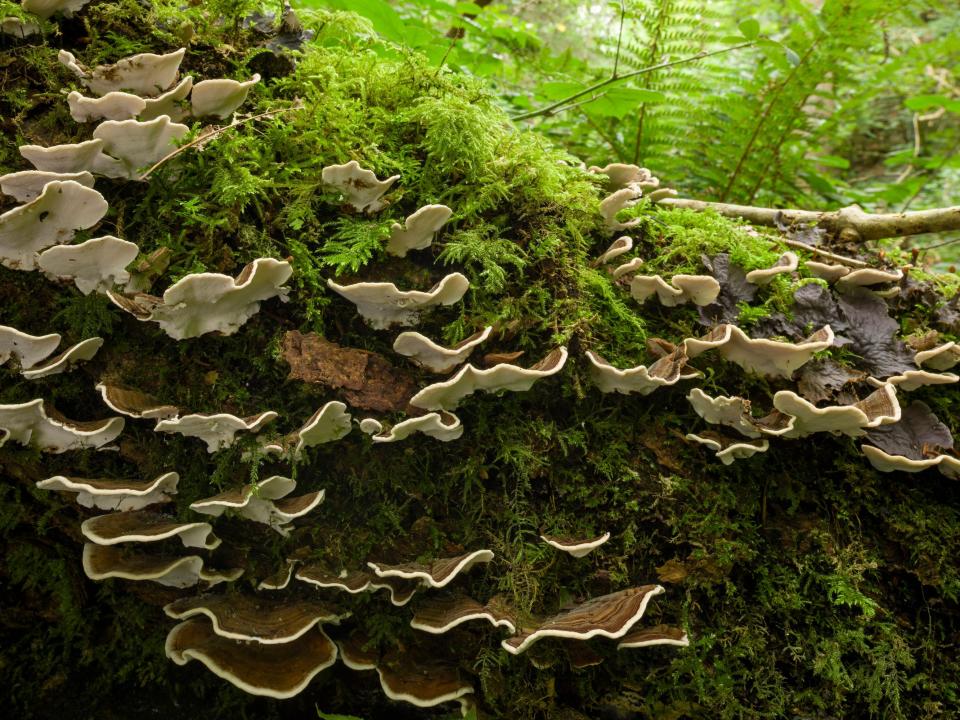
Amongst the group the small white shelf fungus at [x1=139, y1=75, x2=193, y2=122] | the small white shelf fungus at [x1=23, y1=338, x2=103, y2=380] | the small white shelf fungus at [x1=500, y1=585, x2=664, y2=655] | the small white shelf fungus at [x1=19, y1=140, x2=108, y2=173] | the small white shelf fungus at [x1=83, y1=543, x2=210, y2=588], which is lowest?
the small white shelf fungus at [x1=83, y1=543, x2=210, y2=588]

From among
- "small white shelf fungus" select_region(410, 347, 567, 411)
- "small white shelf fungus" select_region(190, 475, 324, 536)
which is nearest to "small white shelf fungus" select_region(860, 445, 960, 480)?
"small white shelf fungus" select_region(410, 347, 567, 411)

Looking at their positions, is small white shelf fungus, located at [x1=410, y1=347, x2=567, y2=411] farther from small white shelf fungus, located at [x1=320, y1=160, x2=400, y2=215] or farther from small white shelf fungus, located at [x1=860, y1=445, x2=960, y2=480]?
small white shelf fungus, located at [x1=860, y1=445, x2=960, y2=480]

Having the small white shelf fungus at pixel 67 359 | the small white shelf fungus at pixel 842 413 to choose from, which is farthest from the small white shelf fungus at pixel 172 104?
the small white shelf fungus at pixel 842 413

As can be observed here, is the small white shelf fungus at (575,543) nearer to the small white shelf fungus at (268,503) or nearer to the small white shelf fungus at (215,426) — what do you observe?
the small white shelf fungus at (268,503)

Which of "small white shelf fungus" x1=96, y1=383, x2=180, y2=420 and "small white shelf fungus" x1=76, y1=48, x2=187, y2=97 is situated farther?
"small white shelf fungus" x1=76, y1=48, x2=187, y2=97

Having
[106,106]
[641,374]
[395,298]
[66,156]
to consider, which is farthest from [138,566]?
[641,374]

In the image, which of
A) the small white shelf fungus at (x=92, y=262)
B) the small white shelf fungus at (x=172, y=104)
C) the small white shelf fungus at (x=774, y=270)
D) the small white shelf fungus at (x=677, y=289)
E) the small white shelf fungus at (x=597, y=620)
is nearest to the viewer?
the small white shelf fungus at (x=597, y=620)
